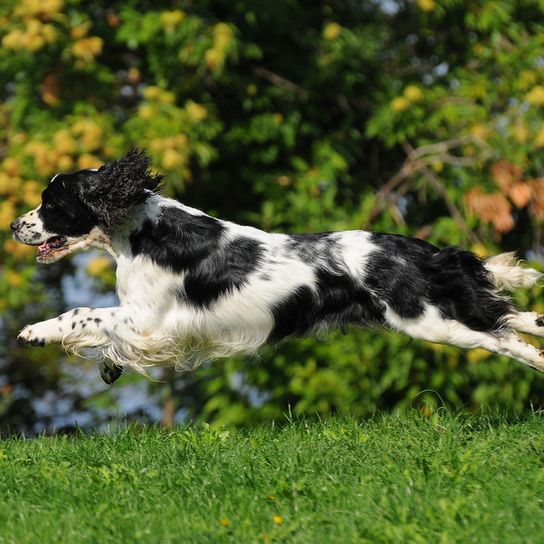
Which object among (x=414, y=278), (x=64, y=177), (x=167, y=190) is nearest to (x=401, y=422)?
(x=414, y=278)

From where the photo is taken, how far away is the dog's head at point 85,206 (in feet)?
21.0

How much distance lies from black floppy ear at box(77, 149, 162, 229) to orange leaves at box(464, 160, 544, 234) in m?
4.28

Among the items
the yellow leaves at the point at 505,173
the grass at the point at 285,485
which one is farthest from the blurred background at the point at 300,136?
the grass at the point at 285,485

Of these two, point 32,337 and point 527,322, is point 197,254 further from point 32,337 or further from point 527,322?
A: point 527,322

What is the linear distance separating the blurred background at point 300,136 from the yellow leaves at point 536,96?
0.02 meters

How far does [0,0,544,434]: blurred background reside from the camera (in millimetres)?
9883

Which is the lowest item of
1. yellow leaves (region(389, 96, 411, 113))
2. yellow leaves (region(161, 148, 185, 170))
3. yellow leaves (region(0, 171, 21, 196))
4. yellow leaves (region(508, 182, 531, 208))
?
yellow leaves (region(0, 171, 21, 196))

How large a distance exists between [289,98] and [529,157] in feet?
7.54

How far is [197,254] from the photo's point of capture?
6.51m

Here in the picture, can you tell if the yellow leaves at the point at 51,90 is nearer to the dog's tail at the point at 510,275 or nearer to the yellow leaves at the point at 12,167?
the yellow leaves at the point at 12,167

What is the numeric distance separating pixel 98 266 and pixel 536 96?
397 centimetres

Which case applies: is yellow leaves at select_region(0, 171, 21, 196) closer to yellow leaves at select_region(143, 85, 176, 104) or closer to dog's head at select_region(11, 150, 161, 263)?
yellow leaves at select_region(143, 85, 176, 104)

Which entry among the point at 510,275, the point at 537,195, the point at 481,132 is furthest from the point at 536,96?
the point at 510,275

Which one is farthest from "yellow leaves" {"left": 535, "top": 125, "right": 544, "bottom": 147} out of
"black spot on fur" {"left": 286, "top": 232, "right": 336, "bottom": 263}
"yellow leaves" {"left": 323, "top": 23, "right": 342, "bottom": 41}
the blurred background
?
"black spot on fur" {"left": 286, "top": 232, "right": 336, "bottom": 263}
